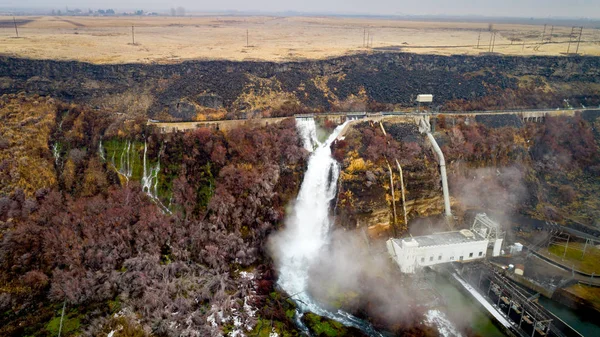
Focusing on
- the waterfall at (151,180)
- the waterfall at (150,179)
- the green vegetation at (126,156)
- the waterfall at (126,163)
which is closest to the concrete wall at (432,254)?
the waterfall at (151,180)

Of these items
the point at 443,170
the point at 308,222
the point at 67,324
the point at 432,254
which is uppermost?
the point at 443,170

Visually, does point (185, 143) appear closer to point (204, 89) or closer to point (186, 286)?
point (204, 89)

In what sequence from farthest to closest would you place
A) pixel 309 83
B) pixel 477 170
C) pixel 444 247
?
pixel 309 83, pixel 477 170, pixel 444 247

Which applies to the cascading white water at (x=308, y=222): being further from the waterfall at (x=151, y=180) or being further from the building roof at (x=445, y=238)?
the waterfall at (x=151, y=180)

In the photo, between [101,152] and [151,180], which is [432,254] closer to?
[151,180]

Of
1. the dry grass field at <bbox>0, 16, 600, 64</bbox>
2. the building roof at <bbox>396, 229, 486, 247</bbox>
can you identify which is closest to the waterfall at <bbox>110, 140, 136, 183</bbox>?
the dry grass field at <bbox>0, 16, 600, 64</bbox>

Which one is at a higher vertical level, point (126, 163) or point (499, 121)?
point (499, 121)

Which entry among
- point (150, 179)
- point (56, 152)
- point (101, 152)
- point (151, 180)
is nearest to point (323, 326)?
point (151, 180)

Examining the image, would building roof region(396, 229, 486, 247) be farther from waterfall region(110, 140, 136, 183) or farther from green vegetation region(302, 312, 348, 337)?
waterfall region(110, 140, 136, 183)
